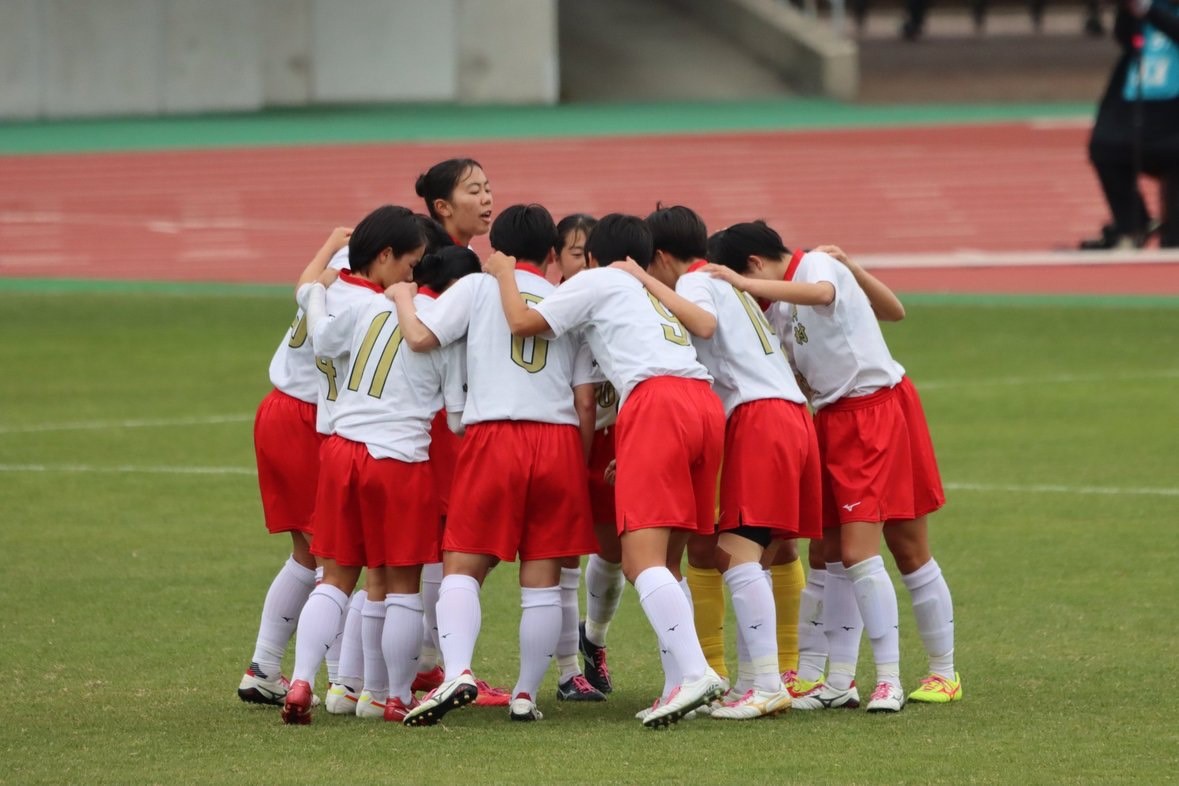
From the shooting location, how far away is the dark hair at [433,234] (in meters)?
6.57

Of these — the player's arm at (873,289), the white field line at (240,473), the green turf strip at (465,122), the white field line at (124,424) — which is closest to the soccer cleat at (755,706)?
the player's arm at (873,289)

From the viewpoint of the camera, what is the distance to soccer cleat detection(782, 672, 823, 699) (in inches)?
257

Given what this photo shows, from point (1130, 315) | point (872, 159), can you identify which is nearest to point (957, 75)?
point (872, 159)

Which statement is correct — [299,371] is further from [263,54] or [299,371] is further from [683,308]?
[263,54]

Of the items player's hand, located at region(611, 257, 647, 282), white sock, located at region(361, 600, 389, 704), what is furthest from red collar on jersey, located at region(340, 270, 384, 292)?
white sock, located at region(361, 600, 389, 704)

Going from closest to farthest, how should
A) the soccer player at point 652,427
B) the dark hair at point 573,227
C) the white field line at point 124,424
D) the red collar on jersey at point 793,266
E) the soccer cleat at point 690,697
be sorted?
the soccer cleat at point 690,697
the soccer player at point 652,427
the red collar on jersey at point 793,266
the dark hair at point 573,227
the white field line at point 124,424

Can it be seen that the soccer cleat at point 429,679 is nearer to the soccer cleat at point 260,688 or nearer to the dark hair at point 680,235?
the soccer cleat at point 260,688

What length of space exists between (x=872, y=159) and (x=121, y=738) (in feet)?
70.7

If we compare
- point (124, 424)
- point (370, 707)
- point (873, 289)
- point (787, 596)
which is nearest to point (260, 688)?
point (370, 707)

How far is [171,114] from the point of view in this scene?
33125 millimetres

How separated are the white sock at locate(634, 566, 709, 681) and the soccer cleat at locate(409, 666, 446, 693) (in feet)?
3.92

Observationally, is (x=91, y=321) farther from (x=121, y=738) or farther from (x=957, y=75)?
(x=957, y=75)

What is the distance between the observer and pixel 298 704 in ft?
19.7

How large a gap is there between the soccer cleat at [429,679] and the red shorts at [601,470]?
850 millimetres
